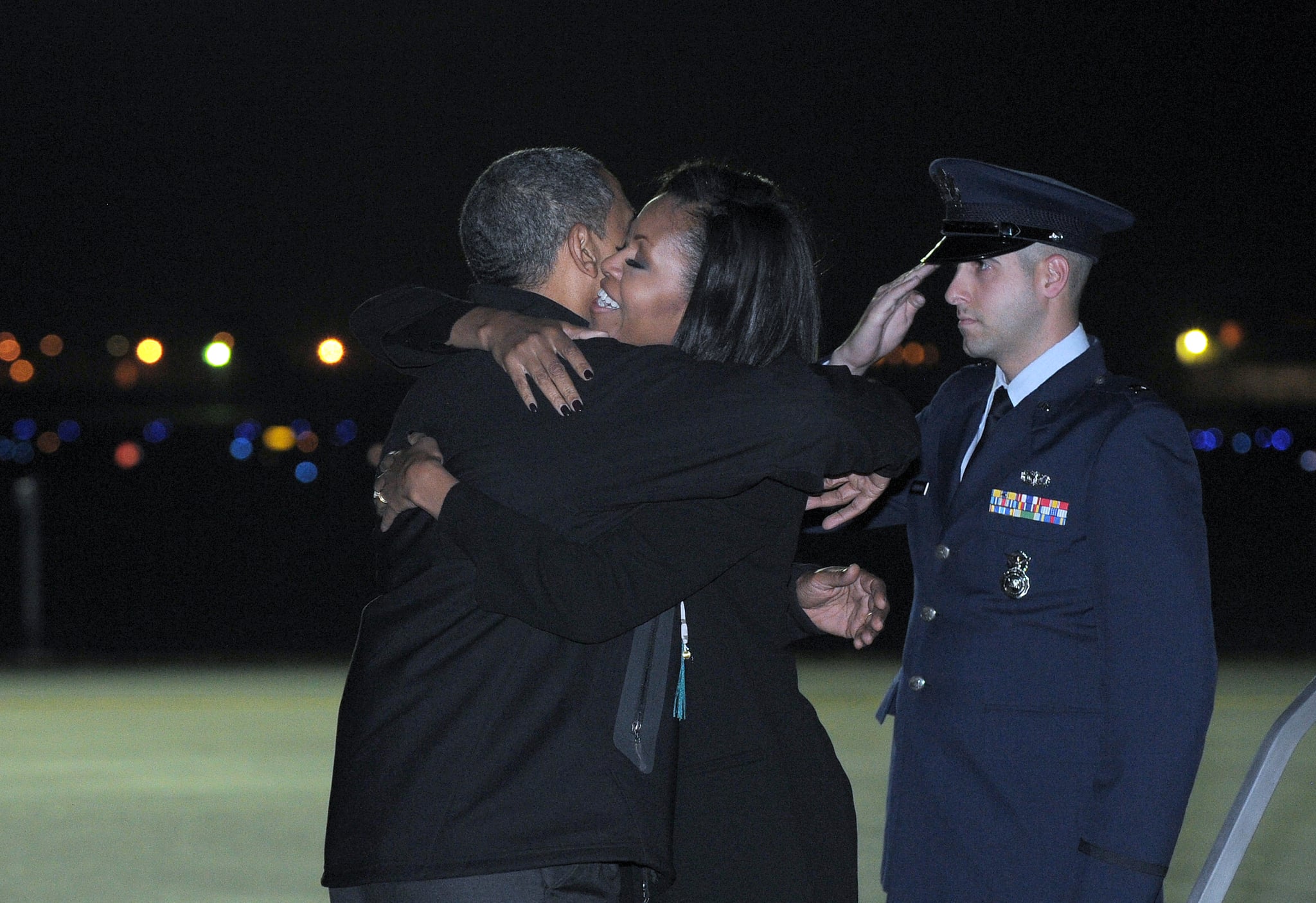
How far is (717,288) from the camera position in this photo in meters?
2.29

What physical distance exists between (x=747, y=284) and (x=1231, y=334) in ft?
129

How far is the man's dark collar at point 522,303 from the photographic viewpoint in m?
2.35

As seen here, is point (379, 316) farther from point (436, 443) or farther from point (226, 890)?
point (226, 890)

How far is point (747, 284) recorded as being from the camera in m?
2.28


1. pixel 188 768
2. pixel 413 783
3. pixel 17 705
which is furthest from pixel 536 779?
pixel 17 705

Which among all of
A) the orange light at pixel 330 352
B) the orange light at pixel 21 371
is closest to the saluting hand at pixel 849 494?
the orange light at pixel 330 352

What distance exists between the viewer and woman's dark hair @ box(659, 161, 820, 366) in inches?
89.5

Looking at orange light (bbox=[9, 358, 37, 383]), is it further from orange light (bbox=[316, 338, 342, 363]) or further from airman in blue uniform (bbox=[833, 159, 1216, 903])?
airman in blue uniform (bbox=[833, 159, 1216, 903])

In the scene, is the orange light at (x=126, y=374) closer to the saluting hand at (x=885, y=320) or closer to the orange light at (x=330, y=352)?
the orange light at (x=330, y=352)

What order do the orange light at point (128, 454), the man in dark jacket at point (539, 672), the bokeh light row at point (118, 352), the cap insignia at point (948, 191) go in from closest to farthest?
1. the man in dark jacket at point (539, 672)
2. the cap insignia at point (948, 191)
3. the bokeh light row at point (118, 352)
4. the orange light at point (128, 454)

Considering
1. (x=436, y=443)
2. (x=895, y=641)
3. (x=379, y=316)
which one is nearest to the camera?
(x=436, y=443)

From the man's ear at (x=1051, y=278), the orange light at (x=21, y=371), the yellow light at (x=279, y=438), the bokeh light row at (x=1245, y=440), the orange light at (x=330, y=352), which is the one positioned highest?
the man's ear at (x=1051, y=278)

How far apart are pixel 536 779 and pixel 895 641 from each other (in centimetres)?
1138

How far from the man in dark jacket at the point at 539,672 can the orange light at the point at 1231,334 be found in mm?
39346
